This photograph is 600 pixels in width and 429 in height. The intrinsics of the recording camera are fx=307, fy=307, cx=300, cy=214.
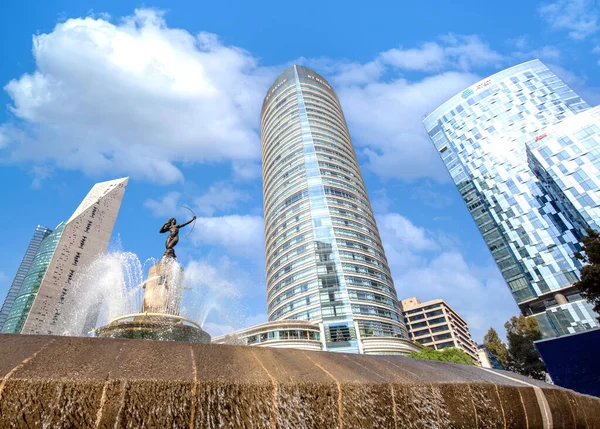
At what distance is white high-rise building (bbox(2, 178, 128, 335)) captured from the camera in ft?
209

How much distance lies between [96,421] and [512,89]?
84875 millimetres

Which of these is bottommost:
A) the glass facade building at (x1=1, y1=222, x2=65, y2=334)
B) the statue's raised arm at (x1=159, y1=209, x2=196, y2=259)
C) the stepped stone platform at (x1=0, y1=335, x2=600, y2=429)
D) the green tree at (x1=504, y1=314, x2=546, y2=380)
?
the stepped stone platform at (x1=0, y1=335, x2=600, y2=429)

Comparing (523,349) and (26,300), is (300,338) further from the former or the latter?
(26,300)

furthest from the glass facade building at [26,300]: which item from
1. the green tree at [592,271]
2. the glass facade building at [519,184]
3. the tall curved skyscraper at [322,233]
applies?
the glass facade building at [519,184]

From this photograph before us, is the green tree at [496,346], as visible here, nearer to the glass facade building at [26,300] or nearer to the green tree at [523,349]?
the green tree at [523,349]

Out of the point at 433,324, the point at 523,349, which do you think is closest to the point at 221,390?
the point at 523,349

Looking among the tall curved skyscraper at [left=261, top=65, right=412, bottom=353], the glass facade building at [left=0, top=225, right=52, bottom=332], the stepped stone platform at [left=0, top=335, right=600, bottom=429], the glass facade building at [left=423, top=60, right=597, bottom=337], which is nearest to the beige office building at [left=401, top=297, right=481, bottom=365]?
the glass facade building at [left=423, top=60, right=597, bottom=337]

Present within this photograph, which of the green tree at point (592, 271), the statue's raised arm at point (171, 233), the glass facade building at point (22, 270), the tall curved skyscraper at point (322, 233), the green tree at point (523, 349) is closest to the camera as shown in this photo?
the statue's raised arm at point (171, 233)

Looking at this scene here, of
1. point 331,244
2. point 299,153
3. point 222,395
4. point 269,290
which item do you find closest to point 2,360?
point 222,395

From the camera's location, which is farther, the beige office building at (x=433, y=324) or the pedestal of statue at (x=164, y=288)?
the beige office building at (x=433, y=324)

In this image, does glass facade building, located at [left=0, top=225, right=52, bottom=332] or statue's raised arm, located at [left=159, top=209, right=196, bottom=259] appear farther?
glass facade building, located at [left=0, top=225, right=52, bottom=332]

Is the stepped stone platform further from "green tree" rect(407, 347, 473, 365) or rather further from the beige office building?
the beige office building

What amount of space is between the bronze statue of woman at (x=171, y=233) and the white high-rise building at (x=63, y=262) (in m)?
65.1

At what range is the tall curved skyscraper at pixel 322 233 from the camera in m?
47.9
